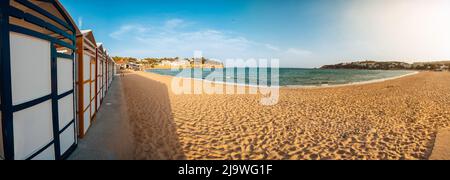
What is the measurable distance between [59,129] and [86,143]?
1.09m

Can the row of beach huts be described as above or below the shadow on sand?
above

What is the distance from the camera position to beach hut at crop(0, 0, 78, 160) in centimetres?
198

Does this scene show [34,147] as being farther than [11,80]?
Yes

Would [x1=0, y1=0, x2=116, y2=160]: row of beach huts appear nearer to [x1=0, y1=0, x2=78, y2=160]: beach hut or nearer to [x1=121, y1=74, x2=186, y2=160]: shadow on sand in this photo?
[x1=0, y1=0, x2=78, y2=160]: beach hut

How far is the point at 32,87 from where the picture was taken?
2377mm

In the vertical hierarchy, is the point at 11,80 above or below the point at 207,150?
above

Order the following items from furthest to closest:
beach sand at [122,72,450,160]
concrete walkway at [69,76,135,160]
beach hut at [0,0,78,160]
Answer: beach sand at [122,72,450,160] < concrete walkway at [69,76,135,160] < beach hut at [0,0,78,160]

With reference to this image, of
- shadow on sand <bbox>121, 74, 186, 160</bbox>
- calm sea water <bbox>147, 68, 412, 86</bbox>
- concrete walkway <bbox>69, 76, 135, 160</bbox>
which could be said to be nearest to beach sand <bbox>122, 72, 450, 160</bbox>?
→ shadow on sand <bbox>121, 74, 186, 160</bbox>

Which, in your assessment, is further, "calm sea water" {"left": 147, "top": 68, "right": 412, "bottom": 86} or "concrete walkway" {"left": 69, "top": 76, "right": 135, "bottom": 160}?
"calm sea water" {"left": 147, "top": 68, "right": 412, "bottom": 86}

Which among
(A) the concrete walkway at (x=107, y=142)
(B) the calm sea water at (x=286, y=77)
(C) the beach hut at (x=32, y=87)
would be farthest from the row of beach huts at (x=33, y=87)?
(B) the calm sea water at (x=286, y=77)

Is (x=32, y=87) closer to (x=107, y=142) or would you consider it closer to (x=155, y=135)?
(x=107, y=142)

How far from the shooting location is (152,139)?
4.51 metres
